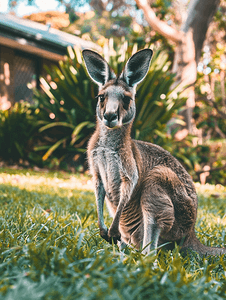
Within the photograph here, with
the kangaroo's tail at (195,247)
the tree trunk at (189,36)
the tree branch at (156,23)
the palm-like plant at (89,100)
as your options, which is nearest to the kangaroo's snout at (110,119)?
the kangaroo's tail at (195,247)

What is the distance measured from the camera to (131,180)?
74.0 inches

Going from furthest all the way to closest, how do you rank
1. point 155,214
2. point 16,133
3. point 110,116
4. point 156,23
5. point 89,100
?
point 156,23, point 16,133, point 89,100, point 155,214, point 110,116

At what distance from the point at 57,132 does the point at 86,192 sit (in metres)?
3.08

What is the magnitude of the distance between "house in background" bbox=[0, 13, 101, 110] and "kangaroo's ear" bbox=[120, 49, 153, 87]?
21.0 feet

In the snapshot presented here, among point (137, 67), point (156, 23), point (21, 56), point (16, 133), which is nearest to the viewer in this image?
point (137, 67)

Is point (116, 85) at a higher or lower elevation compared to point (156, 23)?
lower

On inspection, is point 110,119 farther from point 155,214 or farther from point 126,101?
point 155,214

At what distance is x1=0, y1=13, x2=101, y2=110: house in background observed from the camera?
8.16m

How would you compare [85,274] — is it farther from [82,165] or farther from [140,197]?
[82,165]

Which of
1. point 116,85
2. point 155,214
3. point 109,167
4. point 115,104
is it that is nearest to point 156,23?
point 116,85

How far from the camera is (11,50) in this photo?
30.6 ft

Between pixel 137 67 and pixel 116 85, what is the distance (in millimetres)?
192

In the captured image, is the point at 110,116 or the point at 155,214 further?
the point at 155,214

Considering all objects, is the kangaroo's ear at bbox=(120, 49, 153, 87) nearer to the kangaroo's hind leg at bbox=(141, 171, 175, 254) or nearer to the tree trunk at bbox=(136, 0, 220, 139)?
the kangaroo's hind leg at bbox=(141, 171, 175, 254)
